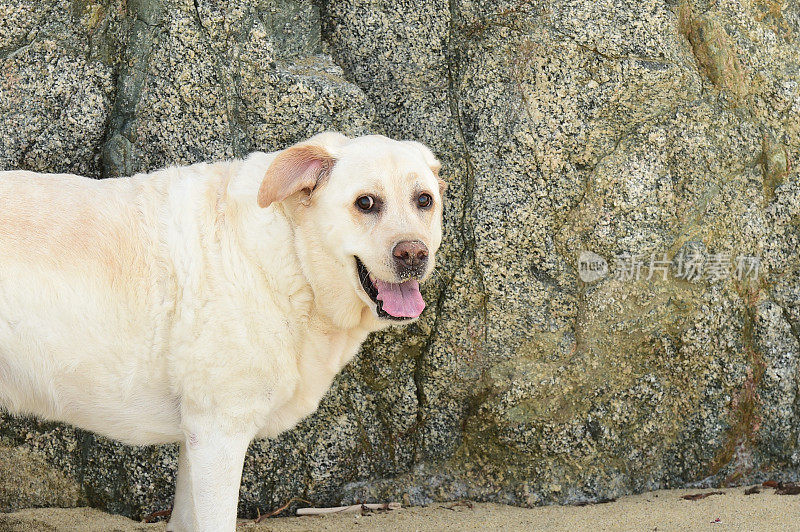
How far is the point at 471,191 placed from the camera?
191 inches

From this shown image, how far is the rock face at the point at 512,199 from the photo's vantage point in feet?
15.7

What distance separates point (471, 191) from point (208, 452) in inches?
83.2

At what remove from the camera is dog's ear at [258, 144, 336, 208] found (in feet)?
11.5

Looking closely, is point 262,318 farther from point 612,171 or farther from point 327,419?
point 612,171

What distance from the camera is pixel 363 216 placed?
3.54 meters

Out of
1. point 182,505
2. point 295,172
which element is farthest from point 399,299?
point 182,505

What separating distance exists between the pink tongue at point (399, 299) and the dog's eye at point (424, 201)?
0.35m

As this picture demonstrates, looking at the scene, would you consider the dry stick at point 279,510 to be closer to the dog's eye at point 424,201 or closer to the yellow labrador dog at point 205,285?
the yellow labrador dog at point 205,285

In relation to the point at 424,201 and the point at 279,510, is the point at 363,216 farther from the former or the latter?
the point at 279,510

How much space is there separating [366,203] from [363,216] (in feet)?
0.19

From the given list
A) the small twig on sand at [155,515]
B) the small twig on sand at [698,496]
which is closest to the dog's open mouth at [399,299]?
the small twig on sand at [155,515]

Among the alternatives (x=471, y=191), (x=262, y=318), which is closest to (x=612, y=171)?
(x=471, y=191)

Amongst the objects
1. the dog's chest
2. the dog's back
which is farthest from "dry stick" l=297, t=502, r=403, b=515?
the dog's back

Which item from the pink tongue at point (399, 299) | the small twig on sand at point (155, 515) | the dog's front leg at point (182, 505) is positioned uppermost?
the pink tongue at point (399, 299)
